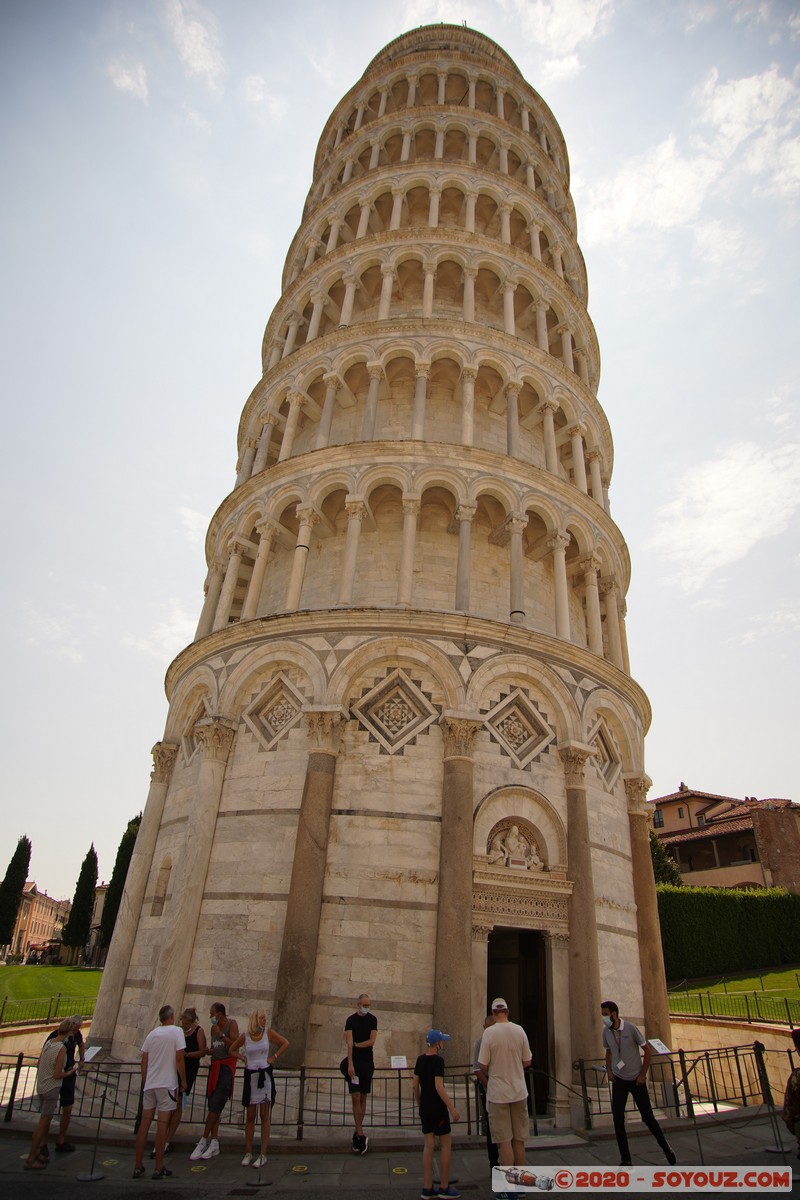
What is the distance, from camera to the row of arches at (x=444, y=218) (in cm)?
2284

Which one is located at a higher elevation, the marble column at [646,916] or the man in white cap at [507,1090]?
the marble column at [646,916]

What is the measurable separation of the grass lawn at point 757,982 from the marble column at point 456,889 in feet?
63.4

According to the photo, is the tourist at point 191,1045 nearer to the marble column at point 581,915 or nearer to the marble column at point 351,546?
the marble column at point 581,915

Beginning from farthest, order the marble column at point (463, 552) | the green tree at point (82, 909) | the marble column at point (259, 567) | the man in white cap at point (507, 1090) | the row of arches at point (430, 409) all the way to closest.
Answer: the green tree at point (82, 909)
the row of arches at point (430, 409)
the marble column at point (259, 567)
the marble column at point (463, 552)
the man in white cap at point (507, 1090)

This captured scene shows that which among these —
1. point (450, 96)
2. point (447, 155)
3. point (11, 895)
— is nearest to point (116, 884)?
point (11, 895)

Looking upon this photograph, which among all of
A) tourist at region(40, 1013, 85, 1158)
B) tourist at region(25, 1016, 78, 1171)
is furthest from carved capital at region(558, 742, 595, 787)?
tourist at region(25, 1016, 78, 1171)

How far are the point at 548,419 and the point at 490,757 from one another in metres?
10.2

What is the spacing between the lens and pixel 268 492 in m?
18.6

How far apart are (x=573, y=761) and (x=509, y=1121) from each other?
27.2 ft

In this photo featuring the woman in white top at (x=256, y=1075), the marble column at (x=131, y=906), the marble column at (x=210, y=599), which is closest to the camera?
the woman in white top at (x=256, y=1075)

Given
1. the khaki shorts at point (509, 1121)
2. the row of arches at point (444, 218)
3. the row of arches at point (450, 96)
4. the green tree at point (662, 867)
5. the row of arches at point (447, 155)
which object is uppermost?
the row of arches at point (450, 96)

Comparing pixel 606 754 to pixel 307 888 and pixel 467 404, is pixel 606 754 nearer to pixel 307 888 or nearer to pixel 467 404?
pixel 307 888

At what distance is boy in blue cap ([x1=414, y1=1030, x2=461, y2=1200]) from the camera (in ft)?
22.5

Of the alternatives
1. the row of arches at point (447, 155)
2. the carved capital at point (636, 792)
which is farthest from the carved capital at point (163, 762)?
the row of arches at point (447, 155)
